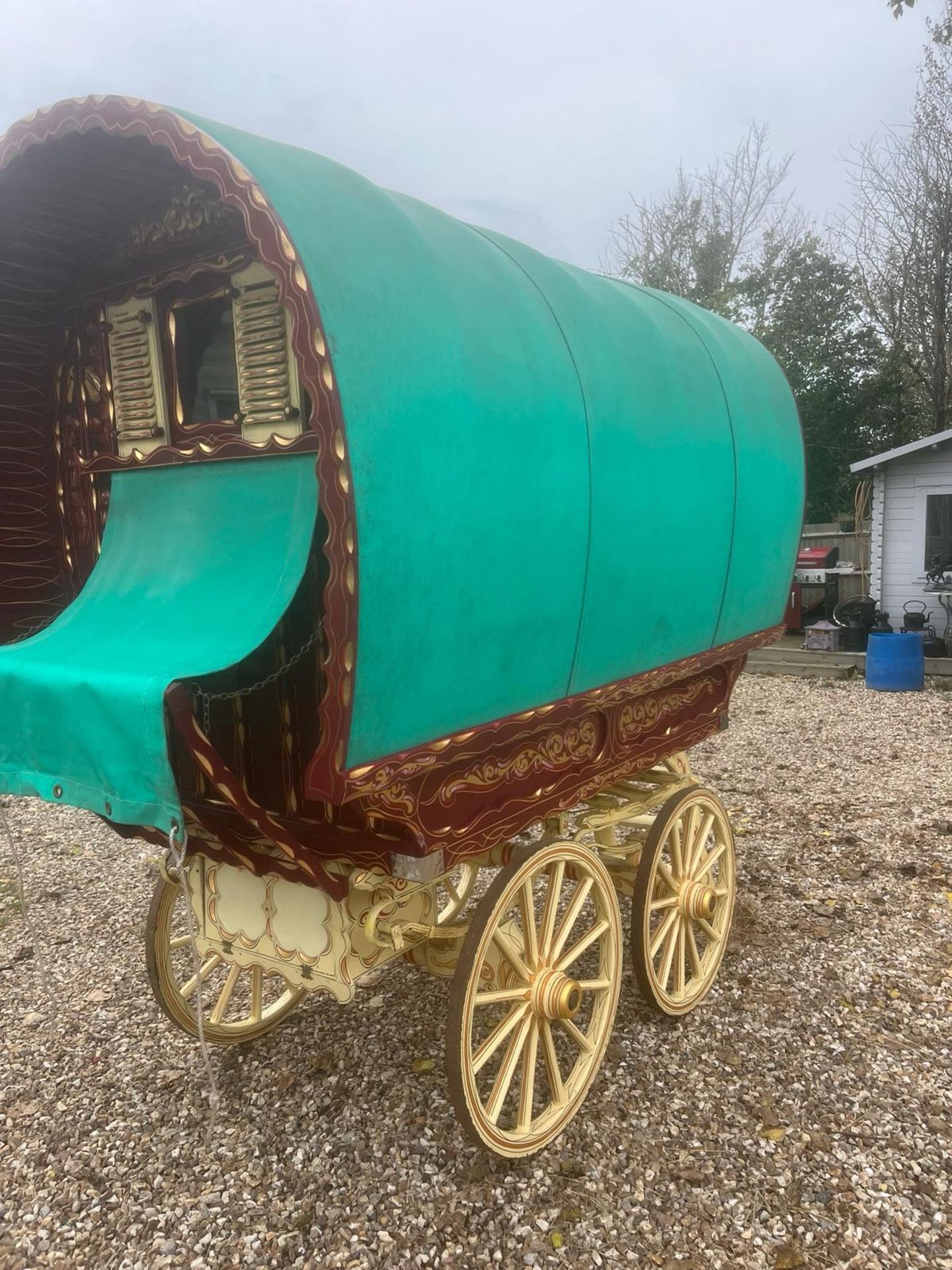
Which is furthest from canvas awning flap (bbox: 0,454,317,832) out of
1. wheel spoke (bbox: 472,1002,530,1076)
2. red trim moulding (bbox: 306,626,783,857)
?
wheel spoke (bbox: 472,1002,530,1076)

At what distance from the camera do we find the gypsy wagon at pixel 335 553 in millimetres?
1916

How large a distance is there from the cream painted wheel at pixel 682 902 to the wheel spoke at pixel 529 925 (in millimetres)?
687

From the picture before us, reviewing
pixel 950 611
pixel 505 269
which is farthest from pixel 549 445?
pixel 950 611

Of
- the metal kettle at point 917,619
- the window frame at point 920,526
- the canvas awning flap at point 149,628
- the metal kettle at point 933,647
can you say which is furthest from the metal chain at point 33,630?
the window frame at point 920,526

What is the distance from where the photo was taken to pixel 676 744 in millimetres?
3865

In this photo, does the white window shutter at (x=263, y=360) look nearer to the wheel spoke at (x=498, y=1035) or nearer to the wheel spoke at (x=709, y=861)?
the wheel spoke at (x=498, y=1035)

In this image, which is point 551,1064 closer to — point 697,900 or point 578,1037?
point 578,1037

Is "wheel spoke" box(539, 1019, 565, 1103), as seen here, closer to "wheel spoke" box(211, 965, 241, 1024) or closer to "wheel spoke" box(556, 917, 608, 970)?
A: "wheel spoke" box(556, 917, 608, 970)

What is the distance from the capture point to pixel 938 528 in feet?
38.7

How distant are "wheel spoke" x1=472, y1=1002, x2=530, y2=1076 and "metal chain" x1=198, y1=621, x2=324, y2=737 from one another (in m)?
1.30

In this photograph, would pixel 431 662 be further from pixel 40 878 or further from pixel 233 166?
pixel 40 878

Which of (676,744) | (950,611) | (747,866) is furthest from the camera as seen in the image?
(950,611)

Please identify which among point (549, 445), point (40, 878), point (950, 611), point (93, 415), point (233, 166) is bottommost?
point (40, 878)

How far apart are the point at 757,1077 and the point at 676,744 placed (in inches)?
53.9
